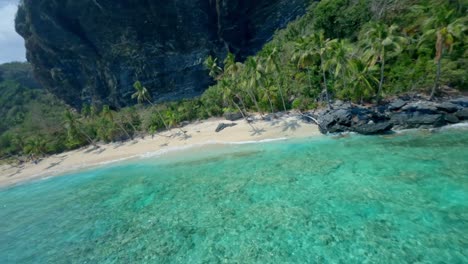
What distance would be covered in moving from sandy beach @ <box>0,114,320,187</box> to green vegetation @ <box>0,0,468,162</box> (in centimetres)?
327

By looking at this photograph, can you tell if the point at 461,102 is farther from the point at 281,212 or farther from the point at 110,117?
the point at 110,117

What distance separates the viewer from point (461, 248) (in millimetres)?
8648

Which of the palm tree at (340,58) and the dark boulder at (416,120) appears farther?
the palm tree at (340,58)

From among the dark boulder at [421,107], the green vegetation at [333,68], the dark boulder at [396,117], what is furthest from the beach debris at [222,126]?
the dark boulder at [421,107]

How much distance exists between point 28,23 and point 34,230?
8909cm

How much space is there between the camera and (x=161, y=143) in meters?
42.9

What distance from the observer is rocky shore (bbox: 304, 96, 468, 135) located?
24438mm

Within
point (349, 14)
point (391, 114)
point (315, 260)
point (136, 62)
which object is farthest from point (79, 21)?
point (315, 260)

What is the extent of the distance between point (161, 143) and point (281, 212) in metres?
33.5

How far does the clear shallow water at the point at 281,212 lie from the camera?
9.99 meters

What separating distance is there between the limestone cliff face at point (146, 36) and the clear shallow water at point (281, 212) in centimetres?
5816

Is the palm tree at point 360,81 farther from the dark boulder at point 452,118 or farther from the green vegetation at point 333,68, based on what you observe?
the dark boulder at point 452,118

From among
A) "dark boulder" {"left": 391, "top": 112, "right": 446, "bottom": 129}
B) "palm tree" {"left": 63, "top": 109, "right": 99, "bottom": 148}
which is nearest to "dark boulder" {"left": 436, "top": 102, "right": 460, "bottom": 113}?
"dark boulder" {"left": 391, "top": 112, "right": 446, "bottom": 129}

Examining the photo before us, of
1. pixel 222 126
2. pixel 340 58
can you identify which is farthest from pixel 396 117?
pixel 222 126
